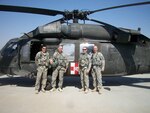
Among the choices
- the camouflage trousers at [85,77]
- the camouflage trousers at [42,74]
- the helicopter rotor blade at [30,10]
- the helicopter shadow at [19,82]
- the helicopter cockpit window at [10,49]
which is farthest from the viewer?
the helicopter shadow at [19,82]

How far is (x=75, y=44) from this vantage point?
837 centimetres

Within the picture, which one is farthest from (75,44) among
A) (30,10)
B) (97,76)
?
(30,10)

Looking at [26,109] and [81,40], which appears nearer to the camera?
[26,109]

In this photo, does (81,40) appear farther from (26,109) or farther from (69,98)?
(26,109)

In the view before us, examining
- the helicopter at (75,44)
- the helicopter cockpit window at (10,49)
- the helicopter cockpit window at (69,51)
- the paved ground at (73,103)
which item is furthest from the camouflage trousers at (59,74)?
the helicopter cockpit window at (10,49)

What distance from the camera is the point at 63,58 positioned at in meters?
7.66

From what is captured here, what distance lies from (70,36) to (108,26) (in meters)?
1.77

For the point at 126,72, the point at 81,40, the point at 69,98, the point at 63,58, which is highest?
the point at 81,40

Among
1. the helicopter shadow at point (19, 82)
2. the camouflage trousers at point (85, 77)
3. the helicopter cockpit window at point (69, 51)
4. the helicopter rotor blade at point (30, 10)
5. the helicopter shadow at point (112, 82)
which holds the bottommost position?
the helicopter shadow at point (112, 82)

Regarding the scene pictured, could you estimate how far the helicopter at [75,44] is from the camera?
26.9 ft

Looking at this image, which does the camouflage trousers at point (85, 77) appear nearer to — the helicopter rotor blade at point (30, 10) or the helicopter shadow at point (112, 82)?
the helicopter shadow at point (112, 82)

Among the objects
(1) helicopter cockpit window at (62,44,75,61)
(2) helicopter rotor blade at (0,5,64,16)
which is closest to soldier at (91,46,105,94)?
(1) helicopter cockpit window at (62,44,75,61)

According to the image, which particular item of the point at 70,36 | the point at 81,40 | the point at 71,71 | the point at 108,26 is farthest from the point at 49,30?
the point at 108,26

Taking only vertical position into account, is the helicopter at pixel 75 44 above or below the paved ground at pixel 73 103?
Answer: above
